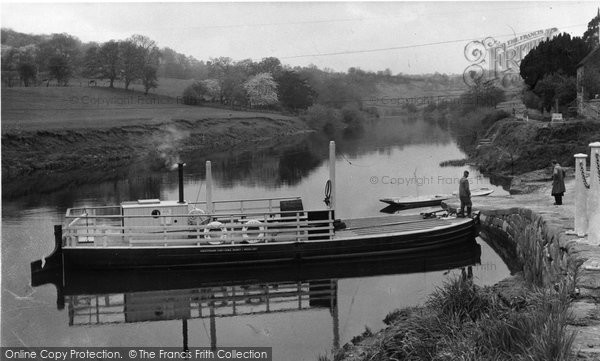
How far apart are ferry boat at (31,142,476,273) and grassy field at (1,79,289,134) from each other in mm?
44566

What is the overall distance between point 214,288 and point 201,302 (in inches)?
55.8

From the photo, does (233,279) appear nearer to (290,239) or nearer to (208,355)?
(290,239)

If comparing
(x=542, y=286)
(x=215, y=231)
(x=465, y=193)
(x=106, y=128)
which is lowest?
(x=542, y=286)

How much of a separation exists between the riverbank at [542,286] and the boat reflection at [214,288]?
2.15 m

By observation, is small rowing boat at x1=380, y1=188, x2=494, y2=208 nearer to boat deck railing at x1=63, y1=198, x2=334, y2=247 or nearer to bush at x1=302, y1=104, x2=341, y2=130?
boat deck railing at x1=63, y1=198, x2=334, y2=247

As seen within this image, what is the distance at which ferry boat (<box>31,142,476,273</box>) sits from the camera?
2261 centimetres

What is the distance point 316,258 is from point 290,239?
111 centimetres

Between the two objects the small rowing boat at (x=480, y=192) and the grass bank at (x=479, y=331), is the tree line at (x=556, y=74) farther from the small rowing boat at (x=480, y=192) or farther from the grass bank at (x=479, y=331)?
the grass bank at (x=479, y=331)

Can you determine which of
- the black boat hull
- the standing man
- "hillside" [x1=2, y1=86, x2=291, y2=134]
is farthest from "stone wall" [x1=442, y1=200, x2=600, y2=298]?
"hillside" [x1=2, y1=86, x2=291, y2=134]

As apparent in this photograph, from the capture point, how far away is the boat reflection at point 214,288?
19125 mm

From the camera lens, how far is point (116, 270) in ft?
74.7

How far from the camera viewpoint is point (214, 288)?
21.5 meters

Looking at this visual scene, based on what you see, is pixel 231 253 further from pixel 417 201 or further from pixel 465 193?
pixel 417 201

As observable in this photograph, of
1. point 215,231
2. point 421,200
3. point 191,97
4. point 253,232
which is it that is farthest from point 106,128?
point 253,232
